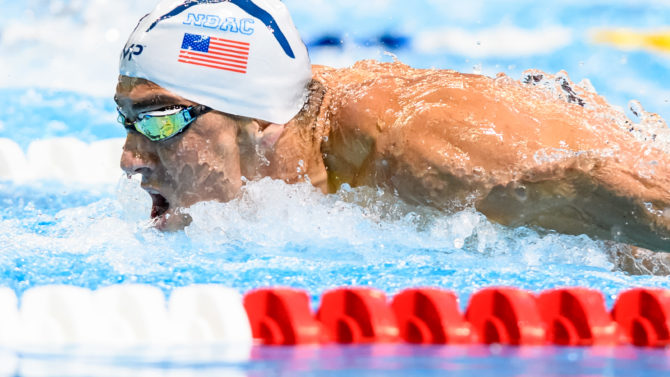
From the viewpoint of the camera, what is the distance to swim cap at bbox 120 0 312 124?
255cm

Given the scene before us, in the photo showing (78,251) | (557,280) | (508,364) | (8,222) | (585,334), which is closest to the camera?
(508,364)

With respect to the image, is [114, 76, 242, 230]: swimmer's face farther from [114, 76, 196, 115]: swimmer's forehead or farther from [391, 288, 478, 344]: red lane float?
[391, 288, 478, 344]: red lane float

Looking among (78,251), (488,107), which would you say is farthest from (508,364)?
(78,251)

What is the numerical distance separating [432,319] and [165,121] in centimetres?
114

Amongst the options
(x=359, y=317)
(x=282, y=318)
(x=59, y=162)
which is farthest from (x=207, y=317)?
(x=59, y=162)

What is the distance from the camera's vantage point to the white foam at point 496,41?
7.34 metres

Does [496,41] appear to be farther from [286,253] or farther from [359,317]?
[359,317]

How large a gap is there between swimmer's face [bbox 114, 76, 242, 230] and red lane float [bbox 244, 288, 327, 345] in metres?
0.79

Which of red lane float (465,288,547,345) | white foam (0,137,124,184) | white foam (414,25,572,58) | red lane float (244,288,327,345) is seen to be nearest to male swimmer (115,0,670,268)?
red lane float (465,288,547,345)

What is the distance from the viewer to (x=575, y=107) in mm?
2486

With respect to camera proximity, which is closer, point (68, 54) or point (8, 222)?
point (8, 222)

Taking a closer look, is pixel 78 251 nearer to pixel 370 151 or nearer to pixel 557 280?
pixel 370 151

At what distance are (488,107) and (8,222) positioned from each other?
198 centimetres

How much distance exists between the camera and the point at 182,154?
99.0 inches
